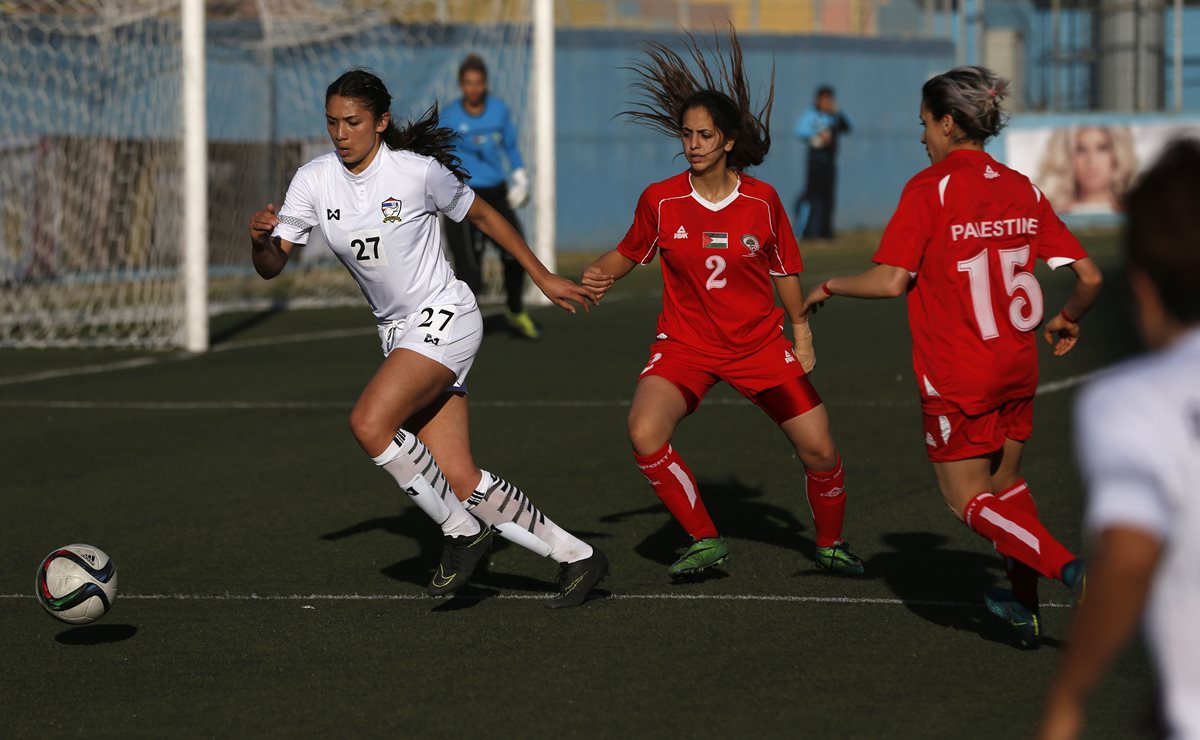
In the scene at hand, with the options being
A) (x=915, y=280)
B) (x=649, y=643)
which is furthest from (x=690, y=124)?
(x=649, y=643)

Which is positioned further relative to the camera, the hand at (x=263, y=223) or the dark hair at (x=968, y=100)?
the hand at (x=263, y=223)

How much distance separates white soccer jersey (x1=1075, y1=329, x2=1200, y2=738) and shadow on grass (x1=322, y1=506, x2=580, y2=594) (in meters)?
4.31

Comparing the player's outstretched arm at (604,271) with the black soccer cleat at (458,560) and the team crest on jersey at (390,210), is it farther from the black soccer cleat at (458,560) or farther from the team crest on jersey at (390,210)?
the black soccer cleat at (458,560)

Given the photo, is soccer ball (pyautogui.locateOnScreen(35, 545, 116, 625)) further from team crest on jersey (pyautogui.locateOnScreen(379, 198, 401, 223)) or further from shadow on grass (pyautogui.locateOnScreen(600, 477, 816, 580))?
shadow on grass (pyautogui.locateOnScreen(600, 477, 816, 580))

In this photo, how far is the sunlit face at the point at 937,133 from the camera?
18.5 feet

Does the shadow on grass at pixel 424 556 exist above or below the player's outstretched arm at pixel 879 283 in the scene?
below

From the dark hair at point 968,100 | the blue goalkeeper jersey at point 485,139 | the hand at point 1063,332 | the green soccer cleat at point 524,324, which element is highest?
the blue goalkeeper jersey at point 485,139

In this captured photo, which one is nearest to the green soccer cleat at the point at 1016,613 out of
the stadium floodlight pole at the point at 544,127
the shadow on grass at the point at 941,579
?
the shadow on grass at the point at 941,579

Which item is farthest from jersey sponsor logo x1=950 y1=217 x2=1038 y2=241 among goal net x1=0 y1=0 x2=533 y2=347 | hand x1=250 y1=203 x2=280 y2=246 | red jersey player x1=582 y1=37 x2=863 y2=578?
goal net x1=0 y1=0 x2=533 y2=347

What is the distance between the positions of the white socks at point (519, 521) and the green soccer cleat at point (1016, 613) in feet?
4.98

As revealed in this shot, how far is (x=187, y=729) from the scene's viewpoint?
505 cm

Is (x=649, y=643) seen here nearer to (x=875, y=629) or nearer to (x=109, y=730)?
(x=875, y=629)

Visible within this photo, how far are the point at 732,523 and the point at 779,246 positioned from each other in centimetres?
170

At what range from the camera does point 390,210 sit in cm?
635
